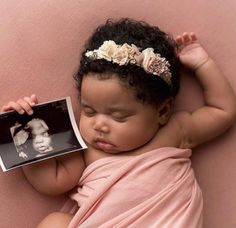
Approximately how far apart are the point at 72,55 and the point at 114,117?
0.24m

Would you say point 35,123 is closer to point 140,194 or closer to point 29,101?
point 29,101

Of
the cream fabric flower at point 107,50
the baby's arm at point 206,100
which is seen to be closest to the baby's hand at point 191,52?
the baby's arm at point 206,100

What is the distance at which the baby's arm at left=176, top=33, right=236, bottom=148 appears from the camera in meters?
1.45

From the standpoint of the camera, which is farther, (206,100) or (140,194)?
(206,100)

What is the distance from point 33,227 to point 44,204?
0.23 ft

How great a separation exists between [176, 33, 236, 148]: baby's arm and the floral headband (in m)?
0.13

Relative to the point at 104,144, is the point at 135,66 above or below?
above

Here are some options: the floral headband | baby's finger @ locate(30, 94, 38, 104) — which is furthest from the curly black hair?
baby's finger @ locate(30, 94, 38, 104)

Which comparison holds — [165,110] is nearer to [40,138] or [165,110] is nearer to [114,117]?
[114,117]

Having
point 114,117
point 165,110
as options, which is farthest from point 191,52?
point 114,117

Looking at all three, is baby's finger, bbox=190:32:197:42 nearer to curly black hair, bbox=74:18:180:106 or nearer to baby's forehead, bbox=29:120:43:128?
curly black hair, bbox=74:18:180:106

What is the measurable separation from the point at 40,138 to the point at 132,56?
13.0 inches

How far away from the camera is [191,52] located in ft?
4.81

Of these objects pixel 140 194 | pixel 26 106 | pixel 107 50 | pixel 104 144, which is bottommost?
pixel 140 194
